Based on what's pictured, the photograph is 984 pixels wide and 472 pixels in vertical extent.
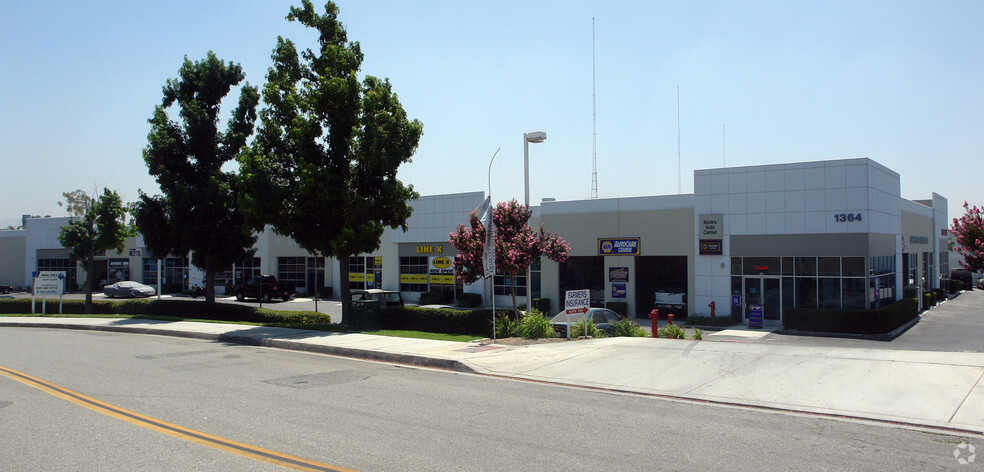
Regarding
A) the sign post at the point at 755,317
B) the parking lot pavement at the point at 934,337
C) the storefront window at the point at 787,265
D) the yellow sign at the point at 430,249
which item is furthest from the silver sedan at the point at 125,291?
the storefront window at the point at 787,265

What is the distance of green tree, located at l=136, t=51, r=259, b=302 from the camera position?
26.6 meters

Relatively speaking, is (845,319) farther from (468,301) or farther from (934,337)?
(468,301)

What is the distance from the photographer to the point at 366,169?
21734 mm

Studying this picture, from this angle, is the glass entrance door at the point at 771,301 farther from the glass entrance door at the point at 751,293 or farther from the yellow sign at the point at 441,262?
the yellow sign at the point at 441,262

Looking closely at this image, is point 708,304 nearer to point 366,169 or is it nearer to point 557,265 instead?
point 557,265

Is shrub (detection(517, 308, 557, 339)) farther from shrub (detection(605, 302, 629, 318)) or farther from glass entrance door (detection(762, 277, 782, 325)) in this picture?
shrub (detection(605, 302, 629, 318))

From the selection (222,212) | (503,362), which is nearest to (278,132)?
(222,212)

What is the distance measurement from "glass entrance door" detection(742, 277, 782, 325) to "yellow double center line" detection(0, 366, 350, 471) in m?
24.6

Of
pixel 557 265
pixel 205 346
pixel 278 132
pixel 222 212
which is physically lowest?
pixel 205 346

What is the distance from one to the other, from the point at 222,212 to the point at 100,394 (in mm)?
18238

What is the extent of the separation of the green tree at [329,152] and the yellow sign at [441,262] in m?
17.0

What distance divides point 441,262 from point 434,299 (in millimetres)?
2343

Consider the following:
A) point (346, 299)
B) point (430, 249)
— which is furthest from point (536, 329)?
point (430, 249)

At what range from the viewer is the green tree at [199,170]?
87.4 feet
